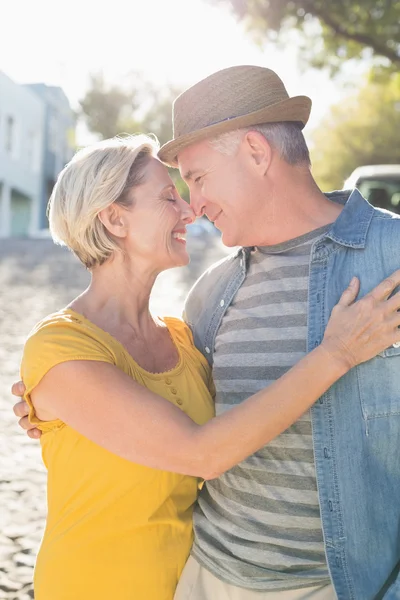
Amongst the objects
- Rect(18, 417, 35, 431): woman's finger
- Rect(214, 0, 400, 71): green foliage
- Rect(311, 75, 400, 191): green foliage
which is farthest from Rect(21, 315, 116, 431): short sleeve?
Rect(311, 75, 400, 191): green foliage

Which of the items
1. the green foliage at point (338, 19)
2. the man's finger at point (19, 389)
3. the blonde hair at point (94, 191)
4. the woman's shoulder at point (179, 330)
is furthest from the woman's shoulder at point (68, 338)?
the green foliage at point (338, 19)

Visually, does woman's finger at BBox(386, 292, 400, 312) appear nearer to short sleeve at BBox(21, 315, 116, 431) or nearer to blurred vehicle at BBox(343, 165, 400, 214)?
short sleeve at BBox(21, 315, 116, 431)

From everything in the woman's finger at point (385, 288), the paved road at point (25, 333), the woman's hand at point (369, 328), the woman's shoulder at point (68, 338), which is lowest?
the paved road at point (25, 333)

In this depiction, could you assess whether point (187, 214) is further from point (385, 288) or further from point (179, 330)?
point (385, 288)

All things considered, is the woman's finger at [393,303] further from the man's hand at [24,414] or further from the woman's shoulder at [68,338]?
the man's hand at [24,414]

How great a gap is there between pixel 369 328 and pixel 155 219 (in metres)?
1.10

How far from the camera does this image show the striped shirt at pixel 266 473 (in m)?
2.53

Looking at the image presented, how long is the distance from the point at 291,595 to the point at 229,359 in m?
0.82

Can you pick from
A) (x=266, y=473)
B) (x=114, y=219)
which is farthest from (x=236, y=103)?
(x=266, y=473)

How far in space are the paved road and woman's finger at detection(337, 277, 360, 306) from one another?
8.34 feet

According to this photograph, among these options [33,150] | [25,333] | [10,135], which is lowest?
[25,333]

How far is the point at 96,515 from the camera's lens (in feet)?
8.73

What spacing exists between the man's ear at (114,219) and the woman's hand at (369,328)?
1047 mm

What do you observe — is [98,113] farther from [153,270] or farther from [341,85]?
[153,270]
